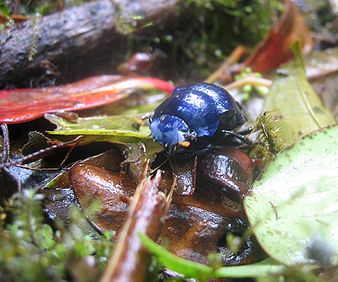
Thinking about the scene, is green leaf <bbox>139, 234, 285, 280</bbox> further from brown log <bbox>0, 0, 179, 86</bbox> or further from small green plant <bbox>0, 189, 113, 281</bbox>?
brown log <bbox>0, 0, 179, 86</bbox>

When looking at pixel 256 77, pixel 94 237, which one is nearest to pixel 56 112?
pixel 94 237

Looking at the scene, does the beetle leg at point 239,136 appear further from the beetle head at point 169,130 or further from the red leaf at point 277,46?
the red leaf at point 277,46

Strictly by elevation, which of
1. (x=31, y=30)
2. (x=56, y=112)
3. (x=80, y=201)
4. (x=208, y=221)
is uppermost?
(x=31, y=30)

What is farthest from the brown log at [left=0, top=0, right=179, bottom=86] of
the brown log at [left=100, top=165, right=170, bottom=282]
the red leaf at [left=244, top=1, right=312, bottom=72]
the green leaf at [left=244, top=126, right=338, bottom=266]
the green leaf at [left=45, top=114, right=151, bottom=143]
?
the green leaf at [left=244, top=126, right=338, bottom=266]

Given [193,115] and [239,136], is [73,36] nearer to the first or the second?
[193,115]

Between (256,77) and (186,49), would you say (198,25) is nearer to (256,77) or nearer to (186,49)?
(186,49)

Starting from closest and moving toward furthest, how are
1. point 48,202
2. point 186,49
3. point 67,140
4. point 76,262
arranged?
point 76,262 → point 48,202 → point 67,140 → point 186,49
